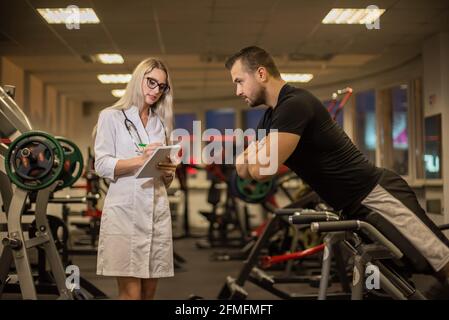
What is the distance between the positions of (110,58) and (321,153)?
2902mm

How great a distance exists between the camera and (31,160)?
7.68 ft

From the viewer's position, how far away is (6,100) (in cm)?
259

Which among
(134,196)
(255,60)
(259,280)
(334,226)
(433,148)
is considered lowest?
(259,280)

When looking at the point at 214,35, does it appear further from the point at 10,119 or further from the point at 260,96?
the point at 260,96

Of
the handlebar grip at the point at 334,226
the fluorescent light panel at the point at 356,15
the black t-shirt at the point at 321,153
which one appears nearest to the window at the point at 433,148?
the fluorescent light panel at the point at 356,15

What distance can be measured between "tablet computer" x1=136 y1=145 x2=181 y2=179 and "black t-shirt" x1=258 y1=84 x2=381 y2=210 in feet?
1.37

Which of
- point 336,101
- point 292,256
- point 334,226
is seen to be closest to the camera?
point 334,226

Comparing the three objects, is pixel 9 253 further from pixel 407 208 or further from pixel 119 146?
pixel 407 208

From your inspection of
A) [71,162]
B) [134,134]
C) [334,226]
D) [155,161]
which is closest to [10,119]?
[71,162]

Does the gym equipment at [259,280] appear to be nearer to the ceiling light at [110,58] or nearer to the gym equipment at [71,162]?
the gym equipment at [71,162]

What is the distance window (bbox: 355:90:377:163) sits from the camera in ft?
10.8

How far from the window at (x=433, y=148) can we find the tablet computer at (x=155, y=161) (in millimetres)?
2127
